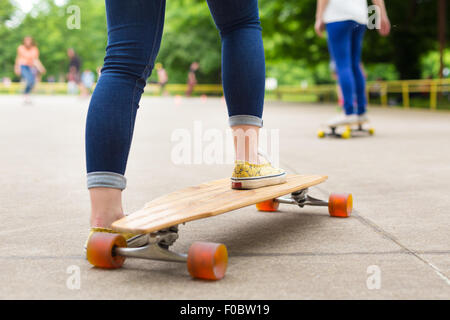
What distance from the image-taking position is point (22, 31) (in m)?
53.9

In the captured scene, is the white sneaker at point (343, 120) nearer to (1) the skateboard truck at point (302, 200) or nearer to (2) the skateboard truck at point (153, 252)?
(1) the skateboard truck at point (302, 200)

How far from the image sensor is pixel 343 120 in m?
6.55

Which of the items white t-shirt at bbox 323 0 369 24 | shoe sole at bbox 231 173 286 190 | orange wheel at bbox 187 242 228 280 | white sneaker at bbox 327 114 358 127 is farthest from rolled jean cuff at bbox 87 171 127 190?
white sneaker at bbox 327 114 358 127

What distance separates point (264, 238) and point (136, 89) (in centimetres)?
71

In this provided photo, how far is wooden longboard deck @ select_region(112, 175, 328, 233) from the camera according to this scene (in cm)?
165

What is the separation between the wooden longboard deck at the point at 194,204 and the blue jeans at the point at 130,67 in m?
0.18

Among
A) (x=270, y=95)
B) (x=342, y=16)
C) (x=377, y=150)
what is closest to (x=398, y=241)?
(x=377, y=150)

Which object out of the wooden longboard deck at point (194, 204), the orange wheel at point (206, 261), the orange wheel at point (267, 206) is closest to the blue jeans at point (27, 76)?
the orange wheel at point (267, 206)

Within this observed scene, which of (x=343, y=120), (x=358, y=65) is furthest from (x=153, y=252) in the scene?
(x=358, y=65)

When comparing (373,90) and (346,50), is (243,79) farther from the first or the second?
(373,90)

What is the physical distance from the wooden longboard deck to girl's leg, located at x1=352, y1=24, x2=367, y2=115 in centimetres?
422

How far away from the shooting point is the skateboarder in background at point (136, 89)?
6.14ft
